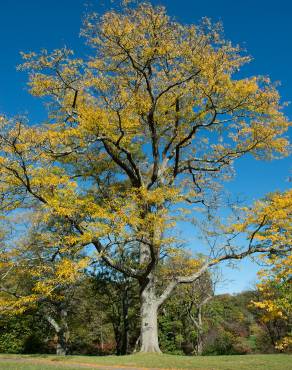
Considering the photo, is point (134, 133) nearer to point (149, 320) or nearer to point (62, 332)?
point (149, 320)

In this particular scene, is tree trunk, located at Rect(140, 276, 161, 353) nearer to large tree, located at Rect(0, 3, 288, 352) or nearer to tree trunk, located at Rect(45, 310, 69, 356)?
large tree, located at Rect(0, 3, 288, 352)

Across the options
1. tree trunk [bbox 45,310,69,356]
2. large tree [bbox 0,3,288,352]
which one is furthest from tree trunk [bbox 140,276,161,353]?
tree trunk [bbox 45,310,69,356]

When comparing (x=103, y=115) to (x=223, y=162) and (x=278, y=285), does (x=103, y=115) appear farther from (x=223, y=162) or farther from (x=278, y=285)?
(x=278, y=285)

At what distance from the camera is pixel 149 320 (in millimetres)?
18125

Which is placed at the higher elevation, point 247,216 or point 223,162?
point 223,162

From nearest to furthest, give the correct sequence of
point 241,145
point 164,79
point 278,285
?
1. point 278,285
2. point 164,79
3. point 241,145

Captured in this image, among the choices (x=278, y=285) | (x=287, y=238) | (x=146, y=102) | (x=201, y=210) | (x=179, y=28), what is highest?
(x=179, y=28)

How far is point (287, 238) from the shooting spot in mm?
16562

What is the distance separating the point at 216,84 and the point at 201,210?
6.96 metres

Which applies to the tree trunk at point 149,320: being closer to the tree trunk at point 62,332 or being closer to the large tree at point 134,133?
the large tree at point 134,133

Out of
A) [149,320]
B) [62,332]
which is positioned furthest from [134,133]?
[62,332]

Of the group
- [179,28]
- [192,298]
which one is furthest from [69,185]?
[192,298]

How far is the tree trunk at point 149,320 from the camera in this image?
17688mm

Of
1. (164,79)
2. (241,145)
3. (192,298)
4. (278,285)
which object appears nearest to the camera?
(278,285)
